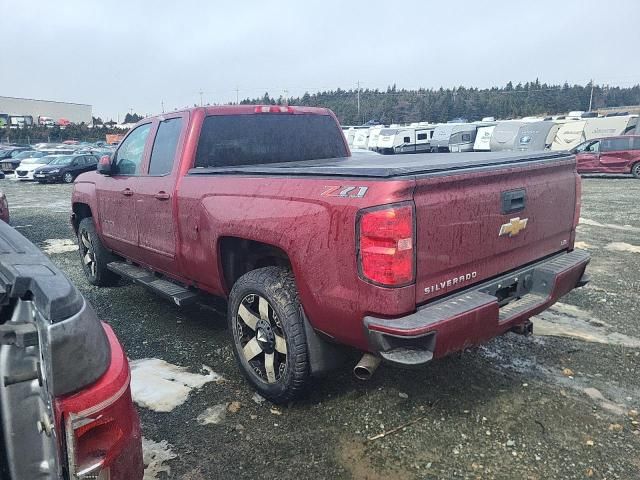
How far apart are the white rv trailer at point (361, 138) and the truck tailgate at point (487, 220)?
33079 mm

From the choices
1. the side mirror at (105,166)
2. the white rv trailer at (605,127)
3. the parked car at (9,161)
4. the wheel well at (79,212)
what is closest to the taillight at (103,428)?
the side mirror at (105,166)

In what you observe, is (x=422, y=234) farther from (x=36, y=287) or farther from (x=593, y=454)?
(x=36, y=287)

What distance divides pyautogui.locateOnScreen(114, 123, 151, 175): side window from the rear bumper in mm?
3179

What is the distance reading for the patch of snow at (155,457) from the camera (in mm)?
2625

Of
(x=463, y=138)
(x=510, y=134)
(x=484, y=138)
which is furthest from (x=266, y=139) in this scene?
(x=463, y=138)

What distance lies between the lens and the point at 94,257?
581cm

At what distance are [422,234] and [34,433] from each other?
1.79 metres

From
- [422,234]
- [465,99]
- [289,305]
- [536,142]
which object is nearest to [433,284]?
[422,234]

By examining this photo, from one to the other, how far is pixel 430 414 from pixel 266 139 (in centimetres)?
264

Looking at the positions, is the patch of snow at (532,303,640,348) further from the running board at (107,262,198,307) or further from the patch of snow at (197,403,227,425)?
the running board at (107,262,198,307)

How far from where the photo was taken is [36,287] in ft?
4.42

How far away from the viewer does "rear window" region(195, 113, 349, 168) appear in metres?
4.11

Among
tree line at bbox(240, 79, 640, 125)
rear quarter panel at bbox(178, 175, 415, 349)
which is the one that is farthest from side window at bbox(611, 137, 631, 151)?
tree line at bbox(240, 79, 640, 125)

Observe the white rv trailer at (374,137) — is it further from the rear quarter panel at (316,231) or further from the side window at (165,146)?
the rear quarter panel at (316,231)
